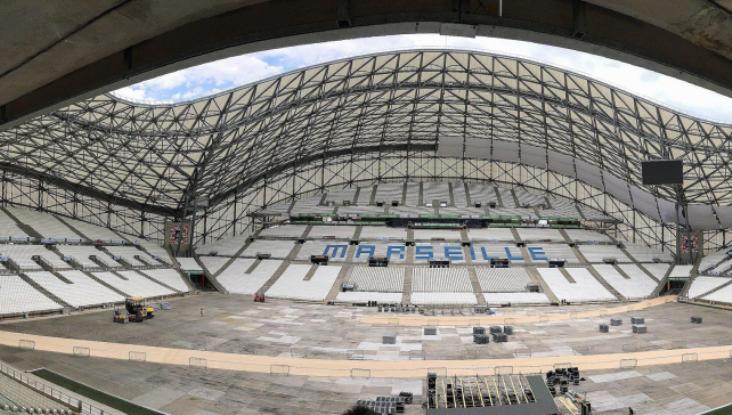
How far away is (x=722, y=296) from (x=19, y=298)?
6587 cm

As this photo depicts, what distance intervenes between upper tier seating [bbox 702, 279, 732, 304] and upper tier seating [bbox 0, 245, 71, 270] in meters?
67.2

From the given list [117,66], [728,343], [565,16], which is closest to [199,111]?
[117,66]

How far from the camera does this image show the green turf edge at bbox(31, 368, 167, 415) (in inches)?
686

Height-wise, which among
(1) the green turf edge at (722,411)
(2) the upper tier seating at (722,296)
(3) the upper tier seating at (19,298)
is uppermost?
(3) the upper tier seating at (19,298)

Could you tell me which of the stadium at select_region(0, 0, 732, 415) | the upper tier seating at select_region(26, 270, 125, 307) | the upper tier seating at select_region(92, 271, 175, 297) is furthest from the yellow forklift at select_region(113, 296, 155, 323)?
the upper tier seating at select_region(92, 271, 175, 297)

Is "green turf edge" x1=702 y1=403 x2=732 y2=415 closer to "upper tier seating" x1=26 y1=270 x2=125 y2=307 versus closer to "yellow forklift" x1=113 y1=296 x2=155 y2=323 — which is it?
"yellow forklift" x1=113 y1=296 x2=155 y2=323

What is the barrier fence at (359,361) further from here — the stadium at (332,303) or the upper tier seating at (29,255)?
the upper tier seating at (29,255)

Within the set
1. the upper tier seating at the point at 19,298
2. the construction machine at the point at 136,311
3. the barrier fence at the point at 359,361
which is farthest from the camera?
the construction machine at the point at 136,311

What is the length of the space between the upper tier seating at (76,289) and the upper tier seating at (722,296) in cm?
5995

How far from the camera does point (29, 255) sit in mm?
46031

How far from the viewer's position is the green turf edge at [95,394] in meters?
17.4

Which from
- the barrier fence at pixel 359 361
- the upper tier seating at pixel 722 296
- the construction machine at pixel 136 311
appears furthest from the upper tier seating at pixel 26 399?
the upper tier seating at pixel 722 296

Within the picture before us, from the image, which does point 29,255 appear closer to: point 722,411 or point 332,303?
point 332,303

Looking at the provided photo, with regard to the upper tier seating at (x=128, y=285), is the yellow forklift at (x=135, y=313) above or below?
below
